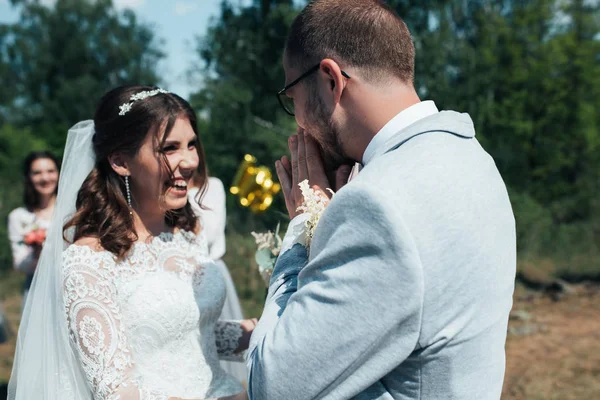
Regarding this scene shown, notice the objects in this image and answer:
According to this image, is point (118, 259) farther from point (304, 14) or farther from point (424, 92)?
point (424, 92)

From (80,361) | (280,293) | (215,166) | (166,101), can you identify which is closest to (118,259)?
(80,361)

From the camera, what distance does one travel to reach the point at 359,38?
156 centimetres

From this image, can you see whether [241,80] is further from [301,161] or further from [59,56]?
[59,56]

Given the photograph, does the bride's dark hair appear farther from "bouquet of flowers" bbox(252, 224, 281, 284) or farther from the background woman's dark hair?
the background woman's dark hair

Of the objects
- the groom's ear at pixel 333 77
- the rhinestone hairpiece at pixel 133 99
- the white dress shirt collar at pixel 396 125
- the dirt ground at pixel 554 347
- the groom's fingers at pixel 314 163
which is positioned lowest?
the dirt ground at pixel 554 347

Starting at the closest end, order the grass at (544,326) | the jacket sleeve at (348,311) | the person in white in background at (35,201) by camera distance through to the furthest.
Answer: the jacket sleeve at (348,311)
the person in white in background at (35,201)
the grass at (544,326)

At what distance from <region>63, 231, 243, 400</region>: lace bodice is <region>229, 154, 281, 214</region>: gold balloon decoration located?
7.43 ft

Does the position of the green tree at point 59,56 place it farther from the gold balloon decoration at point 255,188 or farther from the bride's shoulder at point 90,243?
the bride's shoulder at point 90,243

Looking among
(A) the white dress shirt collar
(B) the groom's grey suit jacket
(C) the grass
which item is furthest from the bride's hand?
(C) the grass

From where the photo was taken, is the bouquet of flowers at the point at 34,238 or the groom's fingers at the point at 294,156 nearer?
the groom's fingers at the point at 294,156

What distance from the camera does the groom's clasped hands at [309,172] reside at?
1.77 metres

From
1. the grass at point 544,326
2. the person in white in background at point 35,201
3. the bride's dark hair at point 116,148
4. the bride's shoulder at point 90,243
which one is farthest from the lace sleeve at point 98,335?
the grass at point 544,326

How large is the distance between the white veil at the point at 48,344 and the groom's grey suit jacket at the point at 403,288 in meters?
1.15

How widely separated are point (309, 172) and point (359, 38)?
422 millimetres
